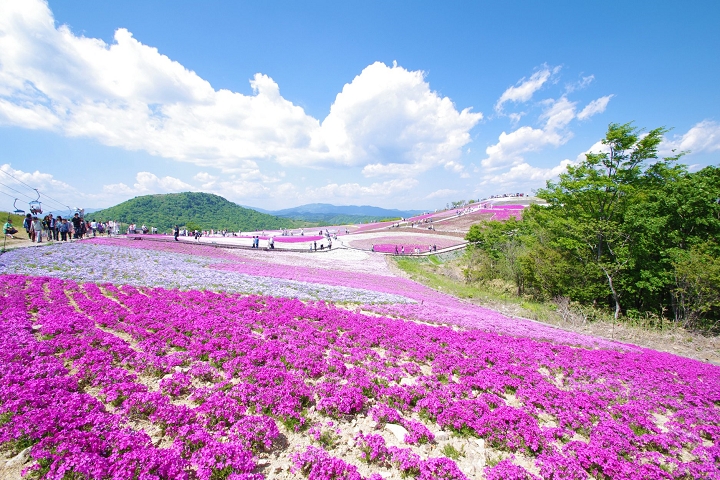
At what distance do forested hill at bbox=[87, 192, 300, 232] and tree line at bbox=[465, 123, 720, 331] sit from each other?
122040 mm

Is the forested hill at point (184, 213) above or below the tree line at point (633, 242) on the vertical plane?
above

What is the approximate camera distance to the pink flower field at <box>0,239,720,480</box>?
476 cm

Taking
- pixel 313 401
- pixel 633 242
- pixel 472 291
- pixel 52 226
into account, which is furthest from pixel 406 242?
pixel 313 401

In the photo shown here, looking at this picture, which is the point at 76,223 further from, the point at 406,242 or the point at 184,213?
the point at 184,213

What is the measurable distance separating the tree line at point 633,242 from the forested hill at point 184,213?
12204 centimetres

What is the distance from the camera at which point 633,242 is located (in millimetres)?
24281

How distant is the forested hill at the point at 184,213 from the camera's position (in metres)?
134

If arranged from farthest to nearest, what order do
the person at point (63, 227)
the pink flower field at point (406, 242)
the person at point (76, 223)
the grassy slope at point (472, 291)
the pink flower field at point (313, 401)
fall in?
the pink flower field at point (406, 242)
the person at point (76, 223)
the person at point (63, 227)
the grassy slope at point (472, 291)
the pink flower field at point (313, 401)

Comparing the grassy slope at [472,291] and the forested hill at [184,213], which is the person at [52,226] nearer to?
the grassy slope at [472,291]

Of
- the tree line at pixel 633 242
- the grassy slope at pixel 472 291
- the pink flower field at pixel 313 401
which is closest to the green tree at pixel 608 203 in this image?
the tree line at pixel 633 242

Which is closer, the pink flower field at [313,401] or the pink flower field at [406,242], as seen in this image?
the pink flower field at [313,401]

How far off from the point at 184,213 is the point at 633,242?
18000 cm

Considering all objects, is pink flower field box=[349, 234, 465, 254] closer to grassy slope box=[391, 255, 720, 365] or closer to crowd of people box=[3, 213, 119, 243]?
grassy slope box=[391, 255, 720, 365]

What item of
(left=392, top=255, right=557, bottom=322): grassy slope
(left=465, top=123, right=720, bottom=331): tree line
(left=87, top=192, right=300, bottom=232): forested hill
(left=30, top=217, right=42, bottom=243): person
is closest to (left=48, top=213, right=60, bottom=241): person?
(left=30, top=217, right=42, bottom=243): person
